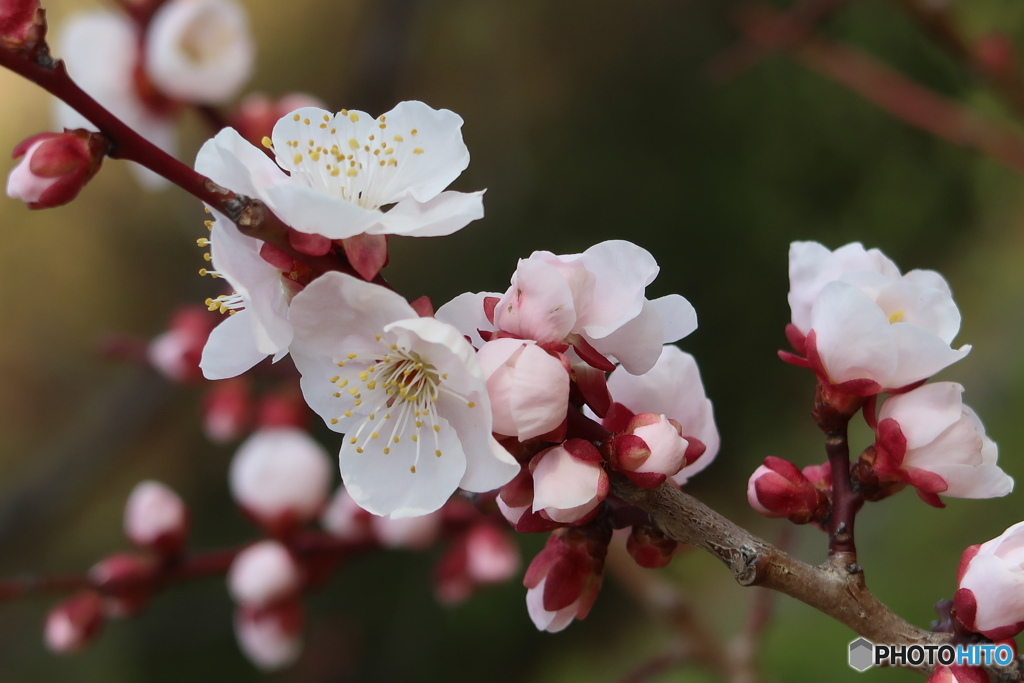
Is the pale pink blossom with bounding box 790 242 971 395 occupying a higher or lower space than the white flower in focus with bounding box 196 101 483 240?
lower

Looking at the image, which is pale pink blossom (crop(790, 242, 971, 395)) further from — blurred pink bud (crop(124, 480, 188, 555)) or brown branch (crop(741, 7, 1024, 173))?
brown branch (crop(741, 7, 1024, 173))

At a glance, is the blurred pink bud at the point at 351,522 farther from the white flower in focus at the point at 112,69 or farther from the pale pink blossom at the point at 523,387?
the pale pink blossom at the point at 523,387

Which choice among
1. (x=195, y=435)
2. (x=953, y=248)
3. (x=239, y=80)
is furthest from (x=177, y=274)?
(x=953, y=248)

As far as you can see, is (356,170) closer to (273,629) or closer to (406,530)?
(406,530)

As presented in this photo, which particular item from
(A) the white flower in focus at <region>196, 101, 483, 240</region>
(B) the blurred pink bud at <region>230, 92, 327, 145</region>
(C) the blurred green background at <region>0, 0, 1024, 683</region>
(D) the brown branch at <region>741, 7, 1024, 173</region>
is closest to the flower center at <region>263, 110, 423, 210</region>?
(A) the white flower in focus at <region>196, 101, 483, 240</region>

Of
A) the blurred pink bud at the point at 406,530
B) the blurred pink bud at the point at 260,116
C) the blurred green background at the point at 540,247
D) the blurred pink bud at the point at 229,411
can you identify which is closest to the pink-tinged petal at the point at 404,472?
the blurred pink bud at the point at 406,530

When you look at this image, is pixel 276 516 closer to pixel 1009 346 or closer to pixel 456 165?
pixel 456 165
